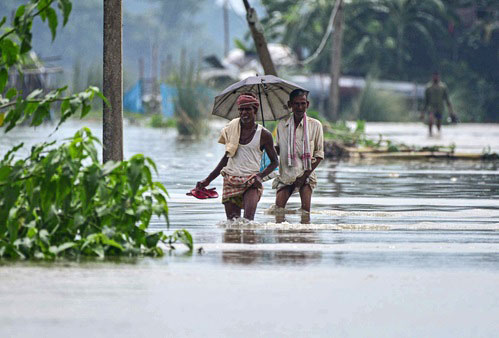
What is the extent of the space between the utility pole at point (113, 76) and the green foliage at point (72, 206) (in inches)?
112

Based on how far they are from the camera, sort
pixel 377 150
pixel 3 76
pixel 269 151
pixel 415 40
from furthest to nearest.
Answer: pixel 415 40 < pixel 377 150 < pixel 269 151 < pixel 3 76

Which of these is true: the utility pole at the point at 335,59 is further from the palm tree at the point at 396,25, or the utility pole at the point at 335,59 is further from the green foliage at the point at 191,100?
the palm tree at the point at 396,25

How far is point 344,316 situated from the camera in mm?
7223

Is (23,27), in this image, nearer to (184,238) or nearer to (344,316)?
(184,238)

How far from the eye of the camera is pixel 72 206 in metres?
9.31

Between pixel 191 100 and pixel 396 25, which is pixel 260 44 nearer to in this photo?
pixel 191 100

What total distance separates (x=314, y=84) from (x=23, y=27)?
175 ft

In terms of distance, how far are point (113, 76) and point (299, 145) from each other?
6.47 ft

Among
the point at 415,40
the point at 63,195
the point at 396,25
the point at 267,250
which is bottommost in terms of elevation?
the point at 267,250

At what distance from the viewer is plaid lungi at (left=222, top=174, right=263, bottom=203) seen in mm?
11562

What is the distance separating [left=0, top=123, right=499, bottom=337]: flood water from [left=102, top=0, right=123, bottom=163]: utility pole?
1.00m

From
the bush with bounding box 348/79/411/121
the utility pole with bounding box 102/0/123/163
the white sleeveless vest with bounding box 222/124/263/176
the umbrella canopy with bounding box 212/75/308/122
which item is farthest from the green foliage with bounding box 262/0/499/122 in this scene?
the white sleeveless vest with bounding box 222/124/263/176

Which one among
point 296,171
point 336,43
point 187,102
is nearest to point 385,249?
point 296,171

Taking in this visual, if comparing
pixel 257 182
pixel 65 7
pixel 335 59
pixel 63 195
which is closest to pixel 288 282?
pixel 63 195
